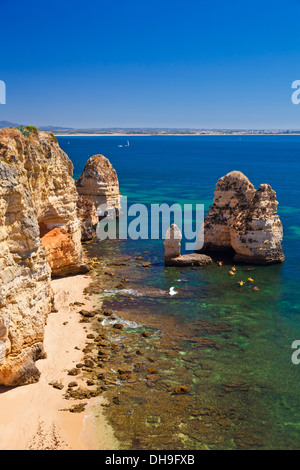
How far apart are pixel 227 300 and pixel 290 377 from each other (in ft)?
29.8

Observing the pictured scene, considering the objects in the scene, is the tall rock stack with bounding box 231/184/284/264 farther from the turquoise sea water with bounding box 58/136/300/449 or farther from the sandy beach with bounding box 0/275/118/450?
the sandy beach with bounding box 0/275/118/450

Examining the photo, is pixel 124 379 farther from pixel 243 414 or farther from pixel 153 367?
pixel 243 414

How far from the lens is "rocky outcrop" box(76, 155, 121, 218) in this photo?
48750 mm

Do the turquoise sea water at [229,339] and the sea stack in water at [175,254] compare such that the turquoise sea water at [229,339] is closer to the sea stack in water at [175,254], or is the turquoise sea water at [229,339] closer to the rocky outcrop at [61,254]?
the sea stack in water at [175,254]

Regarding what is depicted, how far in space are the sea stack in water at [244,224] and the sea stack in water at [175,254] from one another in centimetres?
331

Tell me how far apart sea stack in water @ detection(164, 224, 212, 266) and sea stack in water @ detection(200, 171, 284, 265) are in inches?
130

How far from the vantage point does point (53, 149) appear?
27.4 m

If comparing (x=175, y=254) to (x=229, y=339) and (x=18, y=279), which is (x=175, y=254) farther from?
(x=18, y=279)

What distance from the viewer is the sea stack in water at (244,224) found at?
34.9 m

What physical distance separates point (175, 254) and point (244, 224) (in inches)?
248

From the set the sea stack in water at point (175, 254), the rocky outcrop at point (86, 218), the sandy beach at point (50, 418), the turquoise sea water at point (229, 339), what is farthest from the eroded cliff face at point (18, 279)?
the rocky outcrop at point (86, 218)

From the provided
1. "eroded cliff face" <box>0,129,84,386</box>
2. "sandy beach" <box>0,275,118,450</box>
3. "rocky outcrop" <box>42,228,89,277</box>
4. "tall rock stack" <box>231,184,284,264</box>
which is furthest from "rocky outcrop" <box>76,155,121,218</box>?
"sandy beach" <box>0,275,118,450</box>

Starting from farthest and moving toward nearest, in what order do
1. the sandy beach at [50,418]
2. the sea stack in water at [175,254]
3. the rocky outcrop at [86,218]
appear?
the rocky outcrop at [86,218], the sea stack in water at [175,254], the sandy beach at [50,418]

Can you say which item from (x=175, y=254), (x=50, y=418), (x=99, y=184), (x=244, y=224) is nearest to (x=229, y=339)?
(x=50, y=418)
